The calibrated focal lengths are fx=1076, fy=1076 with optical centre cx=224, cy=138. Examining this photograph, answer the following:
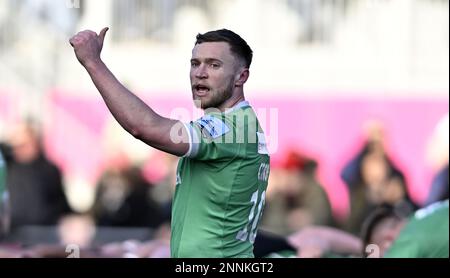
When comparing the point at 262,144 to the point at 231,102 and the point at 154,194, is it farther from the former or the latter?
the point at 154,194


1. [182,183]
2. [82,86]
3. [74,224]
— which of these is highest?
[82,86]

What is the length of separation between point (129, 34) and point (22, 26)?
1472 mm

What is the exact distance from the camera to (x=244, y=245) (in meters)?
4.51

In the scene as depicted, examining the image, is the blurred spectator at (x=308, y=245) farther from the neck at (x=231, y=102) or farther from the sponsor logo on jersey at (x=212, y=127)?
the sponsor logo on jersey at (x=212, y=127)

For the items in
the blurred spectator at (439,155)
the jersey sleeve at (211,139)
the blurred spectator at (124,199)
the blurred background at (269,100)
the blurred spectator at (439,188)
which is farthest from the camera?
the blurred spectator at (124,199)

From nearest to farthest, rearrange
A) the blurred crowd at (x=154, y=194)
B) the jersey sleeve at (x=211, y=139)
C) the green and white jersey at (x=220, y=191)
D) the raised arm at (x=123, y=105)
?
the raised arm at (x=123, y=105) → the jersey sleeve at (x=211, y=139) → the green and white jersey at (x=220, y=191) → the blurred crowd at (x=154, y=194)

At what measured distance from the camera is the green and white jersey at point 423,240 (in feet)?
23.0

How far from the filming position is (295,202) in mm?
12469

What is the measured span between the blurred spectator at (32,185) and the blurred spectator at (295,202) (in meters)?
2.56

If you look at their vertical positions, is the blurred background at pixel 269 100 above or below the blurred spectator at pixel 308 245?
above

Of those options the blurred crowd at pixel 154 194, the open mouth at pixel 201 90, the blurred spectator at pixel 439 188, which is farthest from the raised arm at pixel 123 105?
the blurred crowd at pixel 154 194

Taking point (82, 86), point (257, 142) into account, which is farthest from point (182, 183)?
point (82, 86)
